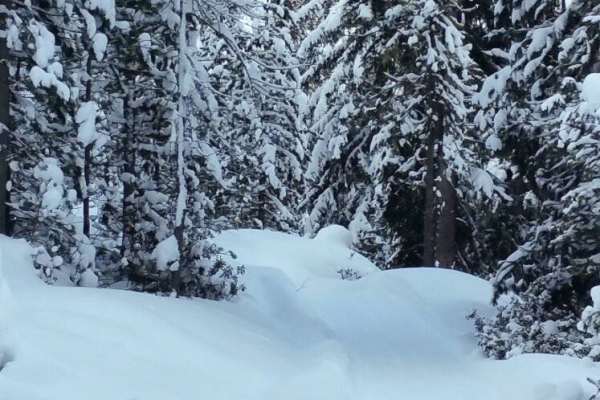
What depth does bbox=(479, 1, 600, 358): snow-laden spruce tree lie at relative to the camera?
9930 mm

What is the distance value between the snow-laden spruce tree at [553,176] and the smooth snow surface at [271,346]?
93 cm

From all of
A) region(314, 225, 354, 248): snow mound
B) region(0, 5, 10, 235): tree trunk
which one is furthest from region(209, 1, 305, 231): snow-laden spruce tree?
region(0, 5, 10, 235): tree trunk

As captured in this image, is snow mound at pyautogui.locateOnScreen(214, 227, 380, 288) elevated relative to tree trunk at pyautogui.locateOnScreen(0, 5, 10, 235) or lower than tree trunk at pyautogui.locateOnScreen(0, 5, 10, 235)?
lower

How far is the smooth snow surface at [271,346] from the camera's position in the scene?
22.1 ft

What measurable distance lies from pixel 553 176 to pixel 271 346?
16.8ft

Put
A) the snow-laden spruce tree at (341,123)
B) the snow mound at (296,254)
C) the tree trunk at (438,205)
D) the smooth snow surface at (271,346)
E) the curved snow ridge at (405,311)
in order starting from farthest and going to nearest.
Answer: the snow mound at (296,254)
the snow-laden spruce tree at (341,123)
the tree trunk at (438,205)
the curved snow ridge at (405,311)
the smooth snow surface at (271,346)

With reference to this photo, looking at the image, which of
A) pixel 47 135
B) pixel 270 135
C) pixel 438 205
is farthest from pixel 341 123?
pixel 47 135

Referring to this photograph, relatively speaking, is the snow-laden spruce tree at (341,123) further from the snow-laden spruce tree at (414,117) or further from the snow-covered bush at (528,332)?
the snow-covered bush at (528,332)

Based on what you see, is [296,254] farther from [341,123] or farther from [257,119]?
[257,119]

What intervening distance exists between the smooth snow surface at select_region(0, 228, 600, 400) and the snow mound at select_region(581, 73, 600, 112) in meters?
2.94

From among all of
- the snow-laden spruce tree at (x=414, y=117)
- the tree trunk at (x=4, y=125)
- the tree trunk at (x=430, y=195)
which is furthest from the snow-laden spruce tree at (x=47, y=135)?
the tree trunk at (x=430, y=195)

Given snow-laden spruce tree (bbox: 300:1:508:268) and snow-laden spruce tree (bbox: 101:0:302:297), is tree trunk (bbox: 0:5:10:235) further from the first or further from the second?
snow-laden spruce tree (bbox: 300:1:508:268)

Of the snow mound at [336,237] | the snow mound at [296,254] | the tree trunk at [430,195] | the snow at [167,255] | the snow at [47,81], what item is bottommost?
the snow mound at [296,254]

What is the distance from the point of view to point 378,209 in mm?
23219
